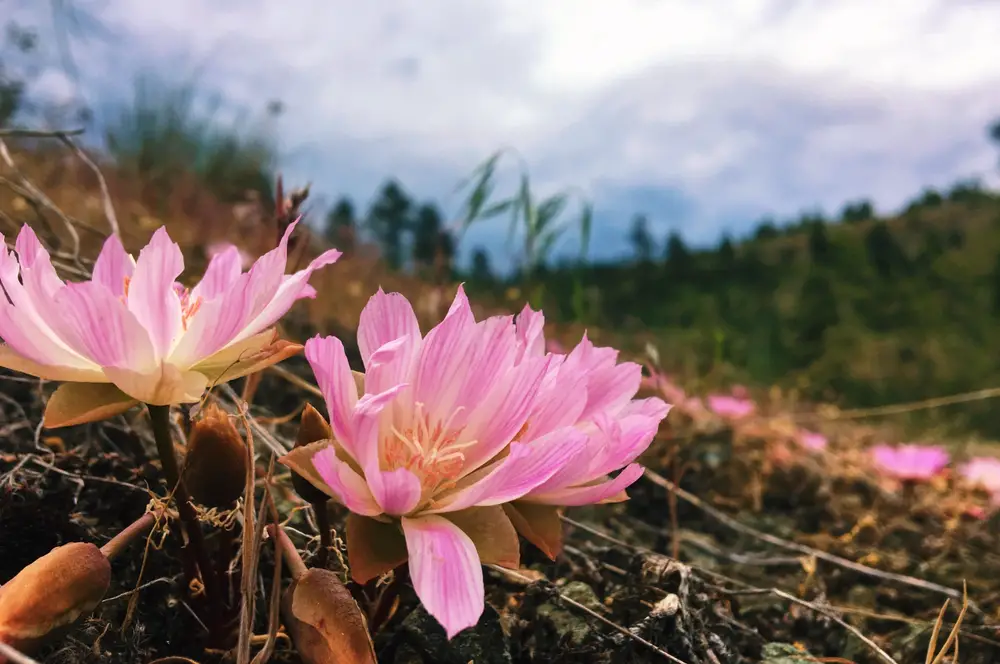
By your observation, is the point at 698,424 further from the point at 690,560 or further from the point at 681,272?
the point at 681,272

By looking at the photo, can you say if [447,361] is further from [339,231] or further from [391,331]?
[339,231]

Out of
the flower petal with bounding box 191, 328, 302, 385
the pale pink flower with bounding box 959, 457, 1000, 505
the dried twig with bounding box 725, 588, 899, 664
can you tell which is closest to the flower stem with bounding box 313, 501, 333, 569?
the flower petal with bounding box 191, 328, 302, 385

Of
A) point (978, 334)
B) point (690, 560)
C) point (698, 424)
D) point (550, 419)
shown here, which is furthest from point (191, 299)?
point (978, 334)

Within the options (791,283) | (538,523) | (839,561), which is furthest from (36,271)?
(791,283)

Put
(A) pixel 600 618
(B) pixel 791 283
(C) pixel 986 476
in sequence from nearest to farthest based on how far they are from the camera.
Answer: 1. (A) pixel 600 618
2. (C) pixel 986 476
3. (B) pixel 791 283

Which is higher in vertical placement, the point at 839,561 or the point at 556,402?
the point at 556,402

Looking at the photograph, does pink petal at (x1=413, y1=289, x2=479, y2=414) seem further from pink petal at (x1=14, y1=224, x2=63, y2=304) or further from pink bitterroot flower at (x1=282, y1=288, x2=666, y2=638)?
pink petal at (x1=14, y1=224, x2=63, y2=304)
